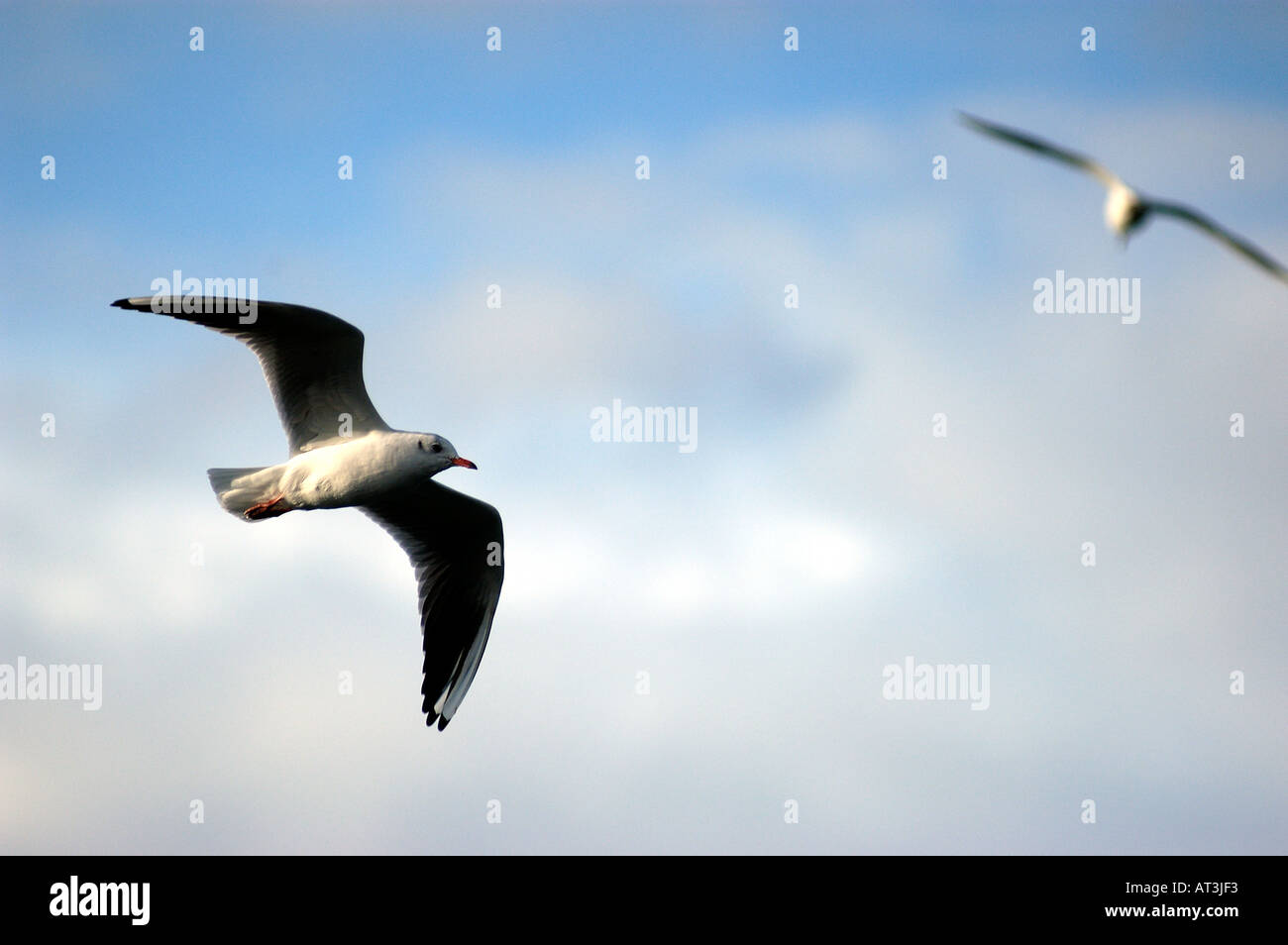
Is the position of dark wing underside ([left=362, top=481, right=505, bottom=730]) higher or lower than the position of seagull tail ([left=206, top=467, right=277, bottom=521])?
lower

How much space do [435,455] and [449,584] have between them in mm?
1558

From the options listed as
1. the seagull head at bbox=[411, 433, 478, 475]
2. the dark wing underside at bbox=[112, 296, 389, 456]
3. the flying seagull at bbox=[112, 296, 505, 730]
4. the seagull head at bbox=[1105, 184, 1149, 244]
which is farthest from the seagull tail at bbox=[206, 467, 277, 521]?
the seagull head at bbox=[1105, 184, 1149, 244]

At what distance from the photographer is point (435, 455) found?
8953 mm

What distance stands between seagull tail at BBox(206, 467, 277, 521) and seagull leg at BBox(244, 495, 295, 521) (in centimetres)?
5

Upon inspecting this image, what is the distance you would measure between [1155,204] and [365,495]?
582 cm

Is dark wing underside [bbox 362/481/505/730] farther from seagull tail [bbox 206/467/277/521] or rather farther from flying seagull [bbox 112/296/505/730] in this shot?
seagull tail [bbox 206/467/277/521]

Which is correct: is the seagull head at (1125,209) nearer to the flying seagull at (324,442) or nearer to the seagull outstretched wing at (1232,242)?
the seagull outstretched wing at (1232,242)

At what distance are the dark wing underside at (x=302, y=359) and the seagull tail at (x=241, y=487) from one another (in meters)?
0.33

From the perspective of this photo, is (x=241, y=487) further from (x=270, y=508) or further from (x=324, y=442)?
(x=324, y=442)

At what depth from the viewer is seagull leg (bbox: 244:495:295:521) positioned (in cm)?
905

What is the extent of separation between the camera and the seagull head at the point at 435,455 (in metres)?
8.93
